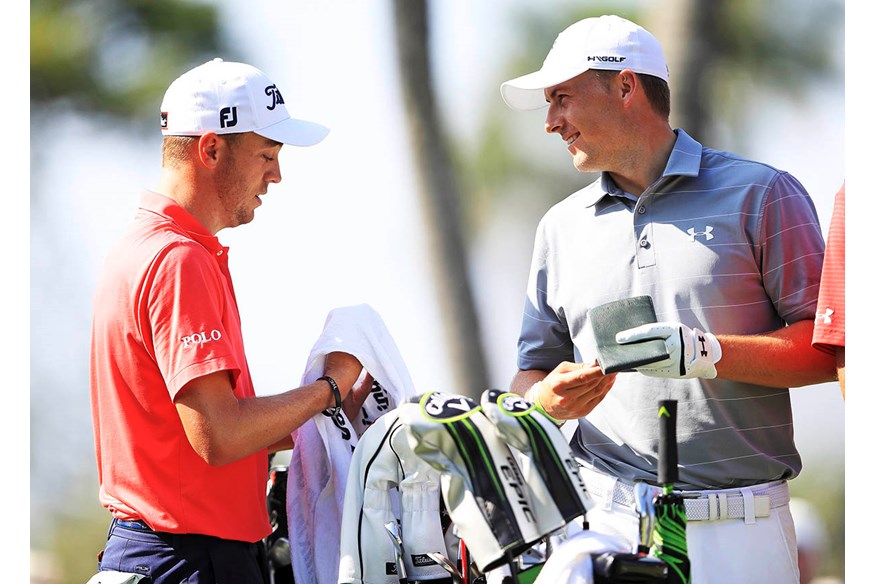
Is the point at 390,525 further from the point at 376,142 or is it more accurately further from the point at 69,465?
the point at 69,465

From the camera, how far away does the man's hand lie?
203 cm

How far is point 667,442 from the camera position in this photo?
1656 mm

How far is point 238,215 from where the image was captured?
232 cm

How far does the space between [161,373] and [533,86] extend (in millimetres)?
1027

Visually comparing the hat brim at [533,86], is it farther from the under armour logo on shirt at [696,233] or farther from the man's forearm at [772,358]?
the man's forearm at [772,358]

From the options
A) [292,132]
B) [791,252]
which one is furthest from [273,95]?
[791,252]

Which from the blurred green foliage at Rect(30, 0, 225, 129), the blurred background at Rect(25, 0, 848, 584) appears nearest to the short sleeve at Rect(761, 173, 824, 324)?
the blurred background at Rect(25, 0, 848, 584)

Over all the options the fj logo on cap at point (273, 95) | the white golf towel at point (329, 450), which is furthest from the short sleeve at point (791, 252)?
the fj logo on cap at point (273, 95)

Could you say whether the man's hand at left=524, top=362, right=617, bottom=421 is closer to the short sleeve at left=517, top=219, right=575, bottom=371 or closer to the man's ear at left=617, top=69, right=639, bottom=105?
the short sleeve at left=517, top=219, right=575, bottom=371
